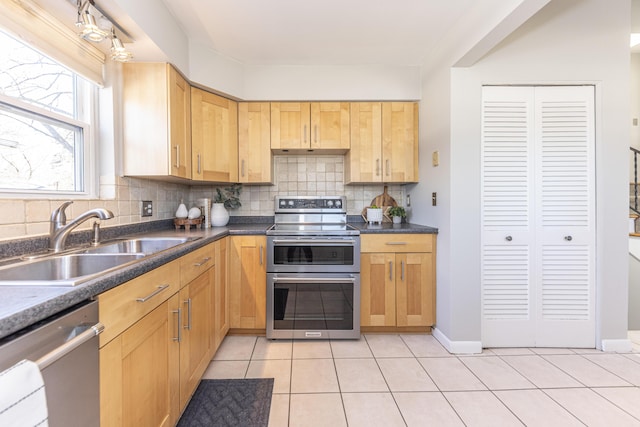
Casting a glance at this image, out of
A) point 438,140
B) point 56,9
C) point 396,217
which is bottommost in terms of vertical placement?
point 396,217

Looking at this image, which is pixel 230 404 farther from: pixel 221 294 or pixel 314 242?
pixel 314 242

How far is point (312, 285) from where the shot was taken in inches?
89.6

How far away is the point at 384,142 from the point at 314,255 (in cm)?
122

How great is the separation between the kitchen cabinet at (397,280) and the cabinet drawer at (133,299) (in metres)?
1.49

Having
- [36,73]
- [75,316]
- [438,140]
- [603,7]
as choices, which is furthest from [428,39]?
[75,316]

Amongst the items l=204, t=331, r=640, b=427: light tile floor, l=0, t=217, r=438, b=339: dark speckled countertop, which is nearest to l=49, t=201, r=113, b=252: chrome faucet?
l=0, t=217, r=438, b=339: dark speckled countertop

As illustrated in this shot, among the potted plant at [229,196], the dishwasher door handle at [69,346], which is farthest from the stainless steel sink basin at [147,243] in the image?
the potted plant at [229,196]

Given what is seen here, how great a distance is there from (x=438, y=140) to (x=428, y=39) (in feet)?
2.49

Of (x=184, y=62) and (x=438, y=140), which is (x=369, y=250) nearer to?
(x=438, y=140)

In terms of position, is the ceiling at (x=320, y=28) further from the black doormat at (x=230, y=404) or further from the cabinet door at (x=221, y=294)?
the black doormat at (x=230, y=404)

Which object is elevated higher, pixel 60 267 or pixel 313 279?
pixel 60 267

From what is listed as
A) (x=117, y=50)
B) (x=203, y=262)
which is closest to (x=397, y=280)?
(x=203, y=262)

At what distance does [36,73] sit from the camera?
1.45 metres

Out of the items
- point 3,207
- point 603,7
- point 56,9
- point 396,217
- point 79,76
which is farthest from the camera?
point 396,217
